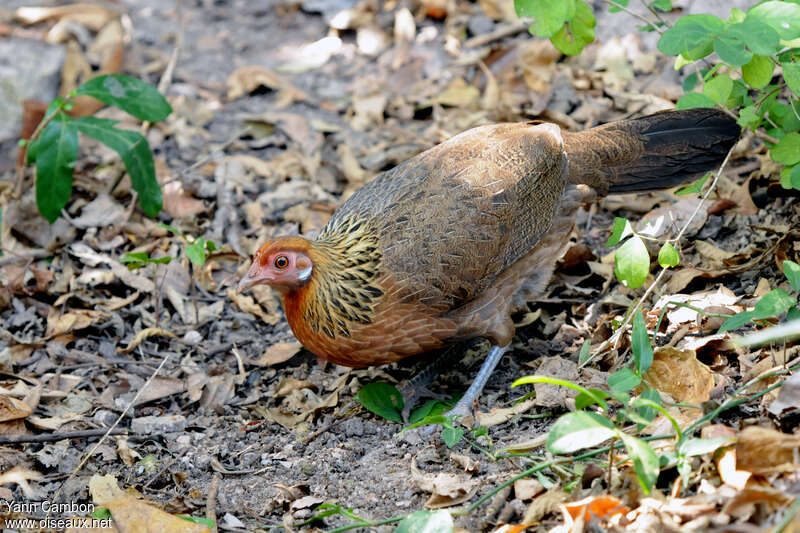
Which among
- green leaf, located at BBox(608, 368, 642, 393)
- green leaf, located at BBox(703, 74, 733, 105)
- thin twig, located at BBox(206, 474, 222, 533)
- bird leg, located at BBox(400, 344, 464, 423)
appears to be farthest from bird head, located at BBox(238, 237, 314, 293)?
green leaf, located at BBox(703, 74, 733, 105)

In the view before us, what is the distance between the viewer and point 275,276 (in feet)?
14.0

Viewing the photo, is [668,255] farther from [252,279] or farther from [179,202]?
[179,202]

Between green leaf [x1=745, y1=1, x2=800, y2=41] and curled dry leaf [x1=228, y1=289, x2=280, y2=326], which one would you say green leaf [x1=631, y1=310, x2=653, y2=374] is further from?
curled dry leaf [x1=228, y1=289, x2=280, y2=326]

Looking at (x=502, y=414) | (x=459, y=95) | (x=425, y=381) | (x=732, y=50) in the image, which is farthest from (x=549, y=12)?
(x=459, y=95)

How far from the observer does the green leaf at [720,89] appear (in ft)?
12.4

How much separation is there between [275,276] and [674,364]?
6.68 ft

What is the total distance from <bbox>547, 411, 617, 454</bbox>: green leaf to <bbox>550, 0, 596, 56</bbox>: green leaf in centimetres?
240

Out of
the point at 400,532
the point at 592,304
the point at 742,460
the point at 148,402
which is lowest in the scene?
the point at 148,402

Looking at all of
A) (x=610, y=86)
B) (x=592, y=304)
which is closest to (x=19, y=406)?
(x=592, y=304)

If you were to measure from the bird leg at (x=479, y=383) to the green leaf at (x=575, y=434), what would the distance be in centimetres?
163

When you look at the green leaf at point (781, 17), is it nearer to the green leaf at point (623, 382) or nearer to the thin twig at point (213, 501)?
the green leaf at point (623, 382)

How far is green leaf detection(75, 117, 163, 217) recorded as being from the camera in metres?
5.24

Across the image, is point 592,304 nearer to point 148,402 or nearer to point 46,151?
point 148,402

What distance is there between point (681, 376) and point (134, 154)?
3.62m
